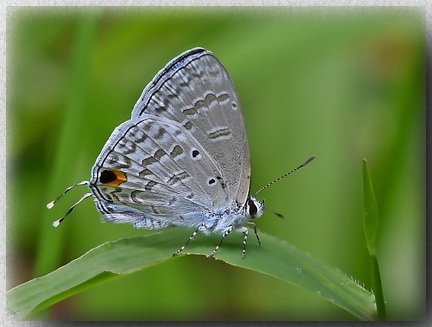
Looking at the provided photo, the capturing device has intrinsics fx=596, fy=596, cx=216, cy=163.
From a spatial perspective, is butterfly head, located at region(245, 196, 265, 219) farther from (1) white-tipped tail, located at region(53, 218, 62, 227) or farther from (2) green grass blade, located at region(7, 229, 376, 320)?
(1) white-tipped tail, located at region(53, 218, 62, 227)

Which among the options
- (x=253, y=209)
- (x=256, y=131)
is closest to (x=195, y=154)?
(x=253, y=209)

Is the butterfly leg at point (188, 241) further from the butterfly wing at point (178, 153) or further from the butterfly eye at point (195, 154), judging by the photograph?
the butterfly eye at point (195, 154)

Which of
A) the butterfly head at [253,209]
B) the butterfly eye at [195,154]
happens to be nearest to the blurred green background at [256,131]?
the butterfly head at [253,209]

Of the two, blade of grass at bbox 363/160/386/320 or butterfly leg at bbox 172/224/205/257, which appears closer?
blade of grass at bbox 363/160/386/320

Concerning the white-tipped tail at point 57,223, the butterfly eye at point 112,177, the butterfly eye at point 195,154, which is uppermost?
the butterfly eye at point 112,177

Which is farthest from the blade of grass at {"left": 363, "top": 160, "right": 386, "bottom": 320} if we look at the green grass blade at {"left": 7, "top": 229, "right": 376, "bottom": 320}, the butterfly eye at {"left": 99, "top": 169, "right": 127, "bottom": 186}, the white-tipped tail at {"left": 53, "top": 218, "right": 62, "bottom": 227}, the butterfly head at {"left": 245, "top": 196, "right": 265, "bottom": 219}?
the white-tipped tail at {"left": 53, "top": 218, "right": 62, "bottom": 227}

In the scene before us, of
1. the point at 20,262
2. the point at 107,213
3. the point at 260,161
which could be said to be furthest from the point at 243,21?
the point at 20,262
